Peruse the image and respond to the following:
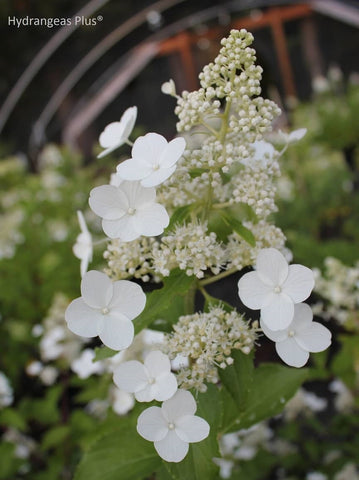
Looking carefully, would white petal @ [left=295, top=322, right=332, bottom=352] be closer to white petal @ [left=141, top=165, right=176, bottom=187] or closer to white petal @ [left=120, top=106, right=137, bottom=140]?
white petal @ [left=141, top=165, right=176, bottom=187]

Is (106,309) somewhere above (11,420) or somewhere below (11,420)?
above

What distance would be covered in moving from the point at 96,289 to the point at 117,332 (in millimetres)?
61

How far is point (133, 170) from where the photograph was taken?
0.68 metres

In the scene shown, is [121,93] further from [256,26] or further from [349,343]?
[349,343]

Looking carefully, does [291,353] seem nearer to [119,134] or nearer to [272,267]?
[272,267]

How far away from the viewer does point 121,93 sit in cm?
456

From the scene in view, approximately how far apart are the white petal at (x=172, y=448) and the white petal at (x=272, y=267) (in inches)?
9.2

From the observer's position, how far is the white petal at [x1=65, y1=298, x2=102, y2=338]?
0.68 meters

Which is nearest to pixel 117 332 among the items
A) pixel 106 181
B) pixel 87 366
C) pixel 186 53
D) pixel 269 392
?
pixel 269 392

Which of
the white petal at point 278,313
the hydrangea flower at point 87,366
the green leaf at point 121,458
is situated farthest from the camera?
the hydrangea flower at point 87,366

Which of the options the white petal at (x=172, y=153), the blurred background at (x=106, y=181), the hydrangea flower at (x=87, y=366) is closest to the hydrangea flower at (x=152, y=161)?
the white petal at (x=172, y=153)

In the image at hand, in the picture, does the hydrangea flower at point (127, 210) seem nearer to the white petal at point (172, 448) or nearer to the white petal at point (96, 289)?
the white petal at point (96, 289)

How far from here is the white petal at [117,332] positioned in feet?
2.22

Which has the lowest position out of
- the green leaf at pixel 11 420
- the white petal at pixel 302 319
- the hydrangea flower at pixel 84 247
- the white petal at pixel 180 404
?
the green leaf at pixel 11 420
